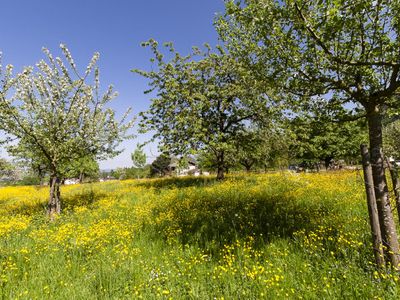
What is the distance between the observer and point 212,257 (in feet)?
19.0

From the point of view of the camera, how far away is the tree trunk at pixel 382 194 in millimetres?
4309

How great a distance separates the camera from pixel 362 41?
4.07m

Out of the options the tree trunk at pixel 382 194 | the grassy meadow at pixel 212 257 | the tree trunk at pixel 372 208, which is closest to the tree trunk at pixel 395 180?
the tree trunk at pixel 382 194

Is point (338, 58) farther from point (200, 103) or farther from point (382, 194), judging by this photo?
point (200, 103)

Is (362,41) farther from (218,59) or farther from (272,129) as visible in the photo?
(218,59)

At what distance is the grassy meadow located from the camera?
170 inches

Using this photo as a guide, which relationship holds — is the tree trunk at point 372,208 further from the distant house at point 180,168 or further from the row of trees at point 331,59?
the distant house at point 180,168

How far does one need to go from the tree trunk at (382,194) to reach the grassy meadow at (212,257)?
375mm

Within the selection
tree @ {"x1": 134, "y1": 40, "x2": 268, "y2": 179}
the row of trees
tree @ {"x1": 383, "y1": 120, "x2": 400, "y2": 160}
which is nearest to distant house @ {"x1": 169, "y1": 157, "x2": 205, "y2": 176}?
tree @ {"x1": 134, "y1": 40, "x2": 268, "y2": 179}

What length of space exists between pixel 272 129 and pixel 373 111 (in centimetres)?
1315

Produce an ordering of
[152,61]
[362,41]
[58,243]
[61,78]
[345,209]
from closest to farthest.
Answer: [362,41] → [58,243] → [345,209] → [61,78] → [152,61]

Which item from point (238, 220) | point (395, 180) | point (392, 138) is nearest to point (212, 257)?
point (238, 220)

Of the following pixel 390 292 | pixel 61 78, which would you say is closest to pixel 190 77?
pixel 61 78

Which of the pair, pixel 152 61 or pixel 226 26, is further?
pixel 152 61
